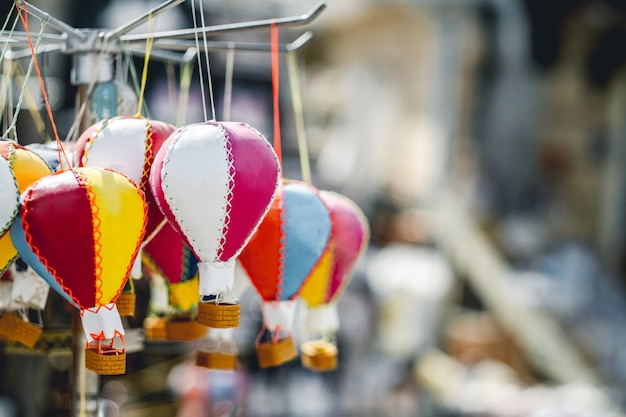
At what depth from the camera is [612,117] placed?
21.3 ft

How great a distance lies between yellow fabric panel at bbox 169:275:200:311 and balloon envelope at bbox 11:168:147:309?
11.1 inches

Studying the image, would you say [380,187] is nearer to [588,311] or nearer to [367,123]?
[367,123]

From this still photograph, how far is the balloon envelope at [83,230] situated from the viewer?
3.65 feet

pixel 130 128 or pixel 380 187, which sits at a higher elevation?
pixel 130 128

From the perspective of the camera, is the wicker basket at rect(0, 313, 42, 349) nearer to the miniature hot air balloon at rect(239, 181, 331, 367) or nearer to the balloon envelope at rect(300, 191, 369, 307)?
the miniature hot air balloon at rect(239, 181, 331, 367)

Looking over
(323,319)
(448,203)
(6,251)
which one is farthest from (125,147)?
(448,203)

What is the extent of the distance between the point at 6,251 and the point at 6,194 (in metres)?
0.17

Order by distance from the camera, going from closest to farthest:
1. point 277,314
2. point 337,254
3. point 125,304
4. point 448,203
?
1. point 125,304
2. point 277,314
3. point 337,254
4. point 448,203

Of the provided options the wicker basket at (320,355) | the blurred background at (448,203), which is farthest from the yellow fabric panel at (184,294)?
the blurred background at (448,203)

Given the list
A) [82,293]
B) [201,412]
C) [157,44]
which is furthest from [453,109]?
[82,293]

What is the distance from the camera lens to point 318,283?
1.61 metres

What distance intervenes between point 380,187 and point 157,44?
420cm

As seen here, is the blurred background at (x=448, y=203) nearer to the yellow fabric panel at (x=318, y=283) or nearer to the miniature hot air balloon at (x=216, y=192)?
the yellow fabric panel at (x=318, y=283)

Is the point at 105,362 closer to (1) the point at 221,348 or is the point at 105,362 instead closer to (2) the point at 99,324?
(2) the point at 99,324
